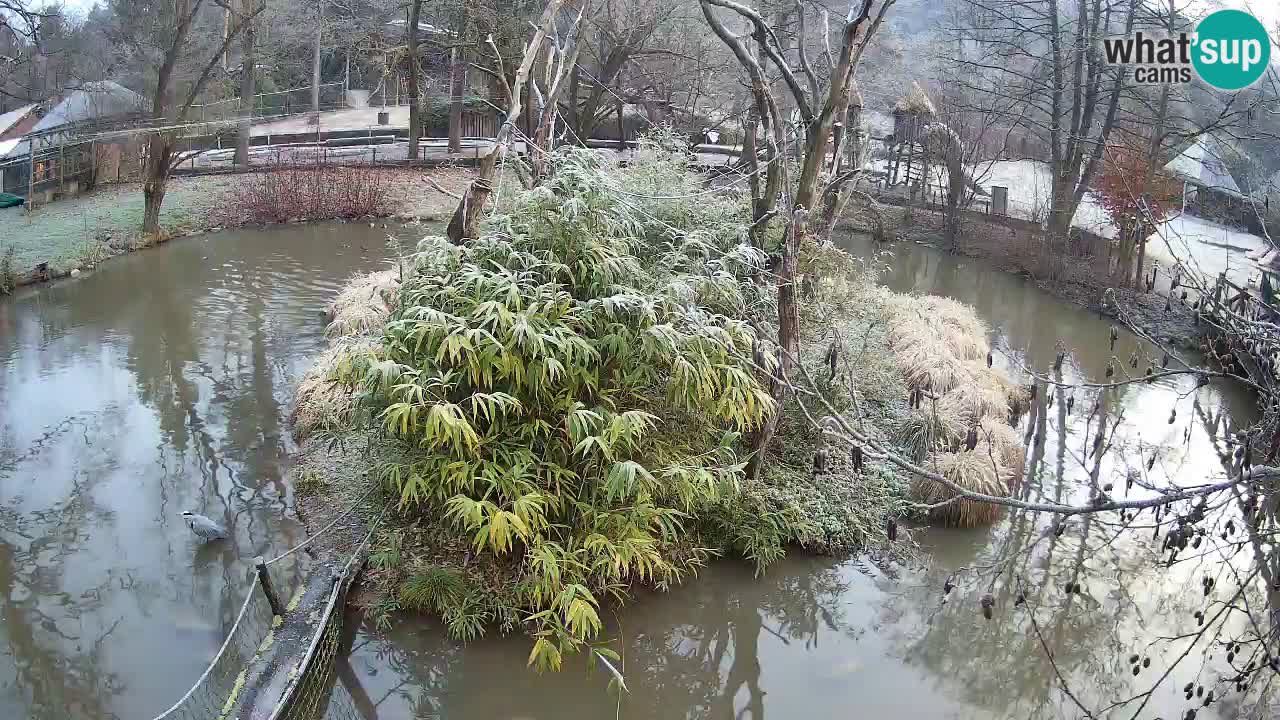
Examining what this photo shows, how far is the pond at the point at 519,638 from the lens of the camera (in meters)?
4.99

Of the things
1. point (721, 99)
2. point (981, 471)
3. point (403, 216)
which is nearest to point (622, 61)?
point (721, 99)

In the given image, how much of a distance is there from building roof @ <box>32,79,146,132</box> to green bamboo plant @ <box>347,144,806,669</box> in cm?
1535

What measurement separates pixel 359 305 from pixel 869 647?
6227 millimetres

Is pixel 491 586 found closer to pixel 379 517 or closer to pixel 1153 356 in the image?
pixel 379 517

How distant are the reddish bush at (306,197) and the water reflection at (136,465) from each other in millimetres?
2667

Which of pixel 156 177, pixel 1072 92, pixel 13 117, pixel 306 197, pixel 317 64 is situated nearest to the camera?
pixel 156 177

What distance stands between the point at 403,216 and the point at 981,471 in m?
11.3

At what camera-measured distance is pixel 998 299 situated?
42.0 feet

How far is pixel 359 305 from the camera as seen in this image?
9.62 meters

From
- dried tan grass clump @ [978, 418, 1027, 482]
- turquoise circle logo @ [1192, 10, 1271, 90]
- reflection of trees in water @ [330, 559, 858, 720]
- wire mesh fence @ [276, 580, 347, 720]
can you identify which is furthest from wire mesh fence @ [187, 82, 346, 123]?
turquoise circle logo @ [1192, 10, 1271, 90]

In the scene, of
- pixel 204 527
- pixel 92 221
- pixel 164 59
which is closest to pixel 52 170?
pixel 92 221

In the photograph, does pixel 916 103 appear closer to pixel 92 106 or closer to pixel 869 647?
pixel 869 647

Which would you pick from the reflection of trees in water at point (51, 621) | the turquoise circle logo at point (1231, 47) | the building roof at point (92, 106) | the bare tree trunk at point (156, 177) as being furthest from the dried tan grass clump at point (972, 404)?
the building roof at point (92, 106)

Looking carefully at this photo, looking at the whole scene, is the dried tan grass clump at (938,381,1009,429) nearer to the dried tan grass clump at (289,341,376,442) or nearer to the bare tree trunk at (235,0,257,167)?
the dried tan grass clump at (289,341,376,442)
